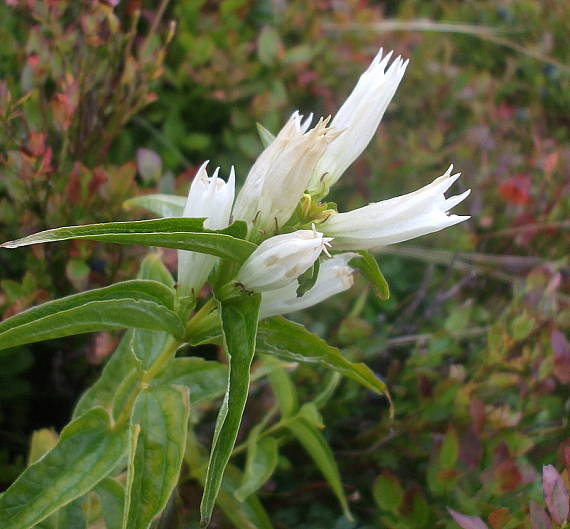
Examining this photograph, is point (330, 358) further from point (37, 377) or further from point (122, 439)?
point (37, 377)

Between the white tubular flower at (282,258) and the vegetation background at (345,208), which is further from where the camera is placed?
the vegetation background at (345,208)

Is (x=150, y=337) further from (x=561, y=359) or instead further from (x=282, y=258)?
(x=561, y=359)

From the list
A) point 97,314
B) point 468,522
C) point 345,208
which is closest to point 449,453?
point 468,522

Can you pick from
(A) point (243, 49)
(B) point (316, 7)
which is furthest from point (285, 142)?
(B) point (316, 7)

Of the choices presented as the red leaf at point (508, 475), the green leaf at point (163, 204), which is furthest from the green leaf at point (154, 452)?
the red leaf at point (508, 475)

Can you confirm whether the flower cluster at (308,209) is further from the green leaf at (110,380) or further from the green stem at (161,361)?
the green leaf at (110,380)

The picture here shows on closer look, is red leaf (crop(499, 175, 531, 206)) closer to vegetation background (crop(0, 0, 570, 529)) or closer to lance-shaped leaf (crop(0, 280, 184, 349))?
vegetation background (crop(0, 0, 570, 529))
